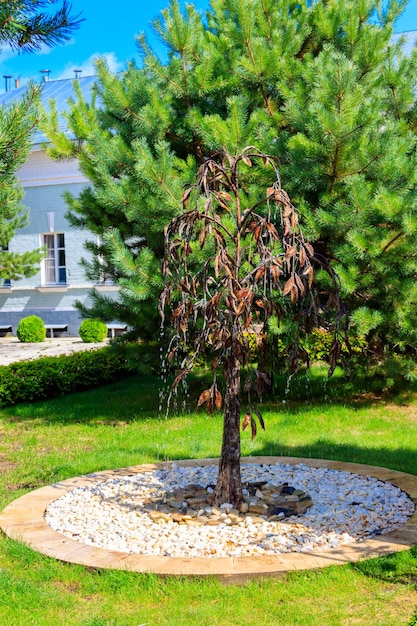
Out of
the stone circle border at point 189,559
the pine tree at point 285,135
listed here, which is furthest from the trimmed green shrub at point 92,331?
the stone circle border at point 189,559

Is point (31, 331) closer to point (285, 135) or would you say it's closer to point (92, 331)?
point (92, 331)

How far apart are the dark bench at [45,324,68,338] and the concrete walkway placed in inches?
16.5

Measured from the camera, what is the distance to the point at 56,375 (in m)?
10.2

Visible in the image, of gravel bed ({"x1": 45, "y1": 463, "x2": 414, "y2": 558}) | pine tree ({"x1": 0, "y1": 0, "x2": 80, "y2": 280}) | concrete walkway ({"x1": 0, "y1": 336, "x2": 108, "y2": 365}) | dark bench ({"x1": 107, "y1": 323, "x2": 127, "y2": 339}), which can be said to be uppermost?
pine tree ({"x1": 0, "y1": 0, "x2": 80, "y2": 280})

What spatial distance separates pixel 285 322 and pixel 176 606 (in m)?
4.72

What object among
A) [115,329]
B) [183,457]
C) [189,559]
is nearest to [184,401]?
[183,457]

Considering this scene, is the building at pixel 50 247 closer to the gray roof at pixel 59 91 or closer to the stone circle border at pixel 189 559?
the gray roof at pixel 59 91

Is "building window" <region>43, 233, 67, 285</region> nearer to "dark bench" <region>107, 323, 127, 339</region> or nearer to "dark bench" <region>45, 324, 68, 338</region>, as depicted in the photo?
"dark bench" <region>45, 324, 68, 338</region>

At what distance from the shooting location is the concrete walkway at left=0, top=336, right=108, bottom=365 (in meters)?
15.9

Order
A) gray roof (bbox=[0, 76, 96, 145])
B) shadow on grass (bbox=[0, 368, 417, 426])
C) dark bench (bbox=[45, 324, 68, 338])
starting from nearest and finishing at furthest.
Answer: shadow on grass (bbox=[0, 368, 417, 426]), dark bench (bbox=[45, 324, 68, 338]), gray roof (bbox=[0, 76, 96, 145])

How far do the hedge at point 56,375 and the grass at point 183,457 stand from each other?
0.24m

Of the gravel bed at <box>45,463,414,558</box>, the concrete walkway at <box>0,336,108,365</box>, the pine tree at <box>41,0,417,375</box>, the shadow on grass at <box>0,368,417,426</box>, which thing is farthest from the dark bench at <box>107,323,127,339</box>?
the gravel bed at <box>45,463,414,558</box>

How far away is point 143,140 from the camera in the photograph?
7.96 metres

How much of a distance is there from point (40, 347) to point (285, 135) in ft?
→ 37.7
